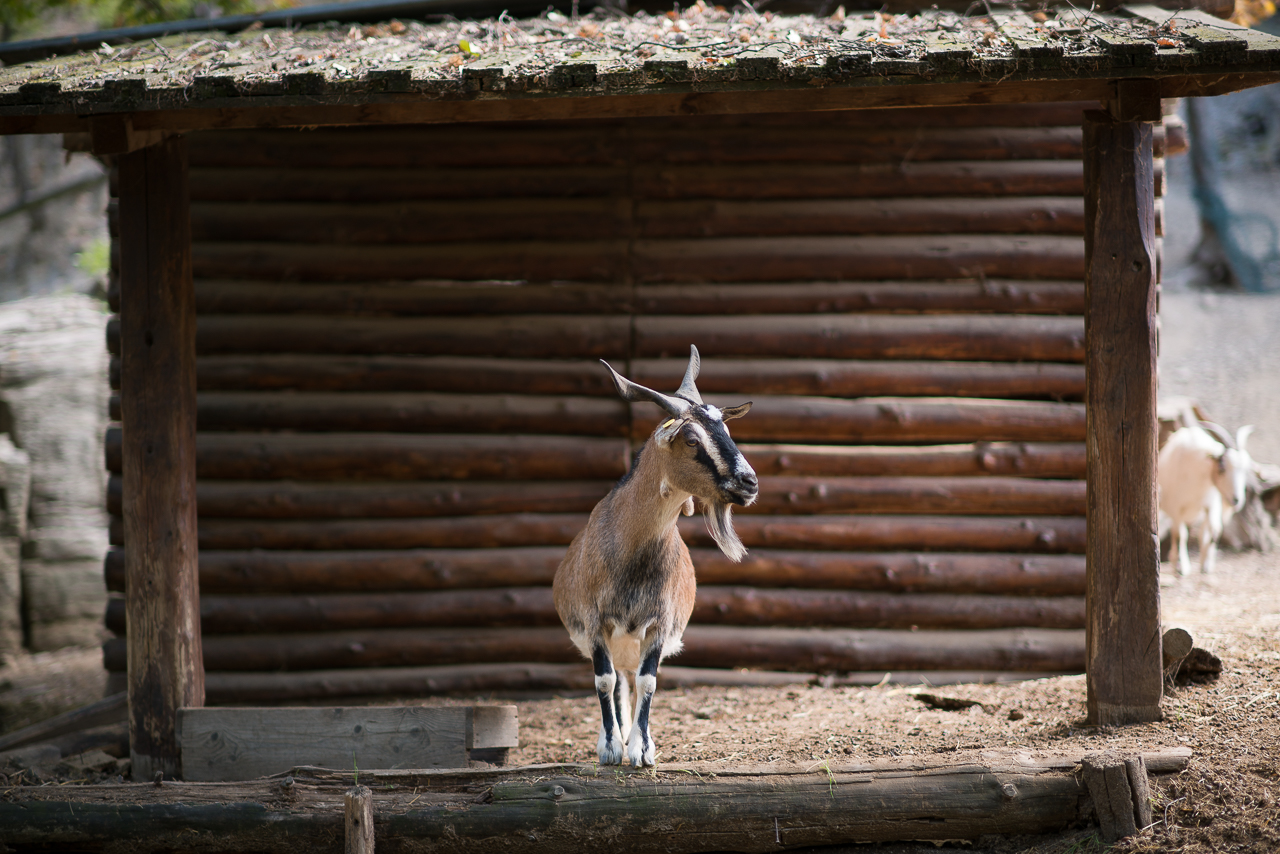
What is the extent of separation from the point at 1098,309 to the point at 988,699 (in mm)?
2775

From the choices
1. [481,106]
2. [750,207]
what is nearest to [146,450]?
[481,106]

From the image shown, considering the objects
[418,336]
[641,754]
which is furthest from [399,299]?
[641,754]

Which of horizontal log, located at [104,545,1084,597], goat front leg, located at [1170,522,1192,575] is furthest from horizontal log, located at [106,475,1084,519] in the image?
goat front leg, located at [1170,522,1192,575]

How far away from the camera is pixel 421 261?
24.5ft

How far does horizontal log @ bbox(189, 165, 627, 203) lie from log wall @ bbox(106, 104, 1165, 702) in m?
0.02

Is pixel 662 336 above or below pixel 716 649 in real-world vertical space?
above

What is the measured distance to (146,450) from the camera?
5582mm

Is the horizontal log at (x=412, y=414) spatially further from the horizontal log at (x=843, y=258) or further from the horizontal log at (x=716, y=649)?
the horizontal log at (x=716, y=649)

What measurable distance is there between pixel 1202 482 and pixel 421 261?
7700 millimetres

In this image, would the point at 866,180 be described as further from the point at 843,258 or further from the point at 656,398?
the point at 656,398

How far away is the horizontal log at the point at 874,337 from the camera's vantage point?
7270 mm

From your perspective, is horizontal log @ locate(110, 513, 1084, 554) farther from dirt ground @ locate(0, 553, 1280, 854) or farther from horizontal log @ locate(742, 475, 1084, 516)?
dirt ground @ locate(0, 553, 1280, 854)

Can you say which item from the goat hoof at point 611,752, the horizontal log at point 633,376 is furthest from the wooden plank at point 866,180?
the goat hoof at point 611,752

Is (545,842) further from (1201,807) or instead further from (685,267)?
(685,267)
